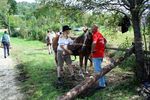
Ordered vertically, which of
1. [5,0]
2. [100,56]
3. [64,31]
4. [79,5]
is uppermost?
[5,0]

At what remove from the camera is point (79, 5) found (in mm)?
12406

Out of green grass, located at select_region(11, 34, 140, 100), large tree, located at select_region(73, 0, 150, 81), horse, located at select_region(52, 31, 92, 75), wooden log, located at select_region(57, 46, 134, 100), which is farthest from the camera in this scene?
horse, located at select_region(52, 31, 92, 75)

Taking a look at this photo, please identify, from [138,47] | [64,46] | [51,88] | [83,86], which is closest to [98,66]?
[138,47]

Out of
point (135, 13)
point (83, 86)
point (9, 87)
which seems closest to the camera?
point (83, 86)

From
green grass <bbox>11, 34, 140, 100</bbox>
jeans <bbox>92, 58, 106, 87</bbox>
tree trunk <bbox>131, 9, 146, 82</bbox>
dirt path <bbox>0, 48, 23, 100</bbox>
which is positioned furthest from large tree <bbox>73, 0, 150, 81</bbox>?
dirt path <bbox>0, 48, 23, 100</bbox>

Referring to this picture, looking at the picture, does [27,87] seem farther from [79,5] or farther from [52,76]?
[79,5]

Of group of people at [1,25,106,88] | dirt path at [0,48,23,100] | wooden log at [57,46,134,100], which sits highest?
group of people at [1,25,106,88]

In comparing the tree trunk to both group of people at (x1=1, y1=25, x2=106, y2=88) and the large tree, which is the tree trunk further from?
group of people at (x1=1, y1=25, x2=106, y2=88)

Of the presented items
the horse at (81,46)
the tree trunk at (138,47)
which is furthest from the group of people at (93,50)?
the tree trunk at (138,47)

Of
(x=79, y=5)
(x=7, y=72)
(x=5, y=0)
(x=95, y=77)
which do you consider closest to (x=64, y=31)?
(x=79, y=5)

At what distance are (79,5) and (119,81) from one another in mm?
2781

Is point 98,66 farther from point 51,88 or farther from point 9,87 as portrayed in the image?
point 9,87

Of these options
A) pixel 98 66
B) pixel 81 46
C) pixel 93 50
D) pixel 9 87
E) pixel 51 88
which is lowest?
pixel 9 87

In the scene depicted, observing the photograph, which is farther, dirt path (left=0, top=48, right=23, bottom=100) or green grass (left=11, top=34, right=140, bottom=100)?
dirt path (left=0, top=48, right=23, bottom=100)
